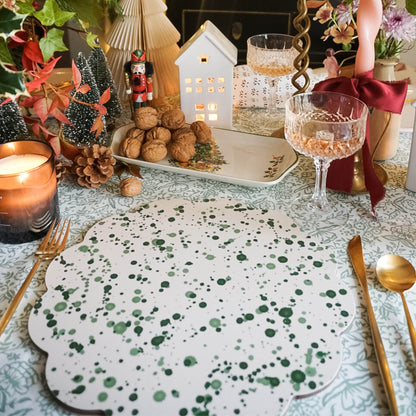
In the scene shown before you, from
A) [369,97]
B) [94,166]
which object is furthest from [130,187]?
[369,97]

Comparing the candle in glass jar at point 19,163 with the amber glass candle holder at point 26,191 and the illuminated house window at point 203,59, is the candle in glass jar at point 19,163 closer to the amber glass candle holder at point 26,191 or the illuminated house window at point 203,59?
the amber glass candle holder at point 26,191

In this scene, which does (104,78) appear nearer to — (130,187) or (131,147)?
(131,147)

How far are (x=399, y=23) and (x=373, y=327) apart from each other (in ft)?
1.80

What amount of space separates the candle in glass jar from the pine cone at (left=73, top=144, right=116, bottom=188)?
0.42 feet

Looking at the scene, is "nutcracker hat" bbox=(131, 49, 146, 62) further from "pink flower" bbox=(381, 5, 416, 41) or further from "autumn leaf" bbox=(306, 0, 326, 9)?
"pink flower" bbox=(381, 5, 416, 41)

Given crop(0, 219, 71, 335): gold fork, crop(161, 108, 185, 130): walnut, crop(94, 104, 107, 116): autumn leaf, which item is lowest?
crop(0, 219, 71, 335): gold fork

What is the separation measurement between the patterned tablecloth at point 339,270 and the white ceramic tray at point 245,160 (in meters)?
0.02

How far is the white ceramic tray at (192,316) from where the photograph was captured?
0.58 metres

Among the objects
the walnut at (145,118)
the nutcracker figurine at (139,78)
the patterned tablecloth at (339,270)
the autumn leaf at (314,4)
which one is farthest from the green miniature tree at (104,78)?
the autumn leaf at (314,4)

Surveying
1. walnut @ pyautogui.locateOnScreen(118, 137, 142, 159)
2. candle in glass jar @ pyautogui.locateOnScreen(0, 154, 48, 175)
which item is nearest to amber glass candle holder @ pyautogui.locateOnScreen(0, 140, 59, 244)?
candle in glass jar @ pyautogui.locateOnScreen(0, 154, 48, 175)

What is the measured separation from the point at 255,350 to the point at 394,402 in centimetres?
17

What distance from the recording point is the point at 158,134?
3.53 ft

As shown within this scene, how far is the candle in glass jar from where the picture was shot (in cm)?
84

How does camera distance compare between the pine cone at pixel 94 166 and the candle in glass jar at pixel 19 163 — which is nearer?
the candle in glass jar at pixel 19 163
